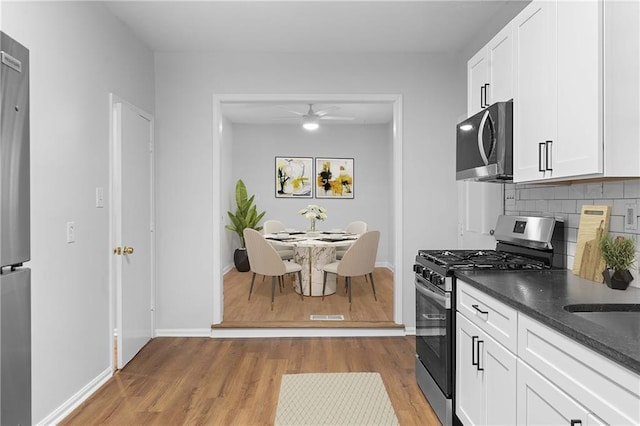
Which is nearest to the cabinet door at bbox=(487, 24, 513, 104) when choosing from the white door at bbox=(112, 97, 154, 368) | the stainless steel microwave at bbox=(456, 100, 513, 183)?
the stainless steel microwave at bbox=(456, 100, 513, 183)

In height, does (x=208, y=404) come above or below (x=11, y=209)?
below

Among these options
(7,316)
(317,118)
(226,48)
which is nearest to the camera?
(7,316)

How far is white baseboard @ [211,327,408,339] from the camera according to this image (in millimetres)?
4098

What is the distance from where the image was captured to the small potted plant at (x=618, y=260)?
187 centimetres

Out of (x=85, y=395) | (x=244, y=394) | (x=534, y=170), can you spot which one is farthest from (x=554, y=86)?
(x=85, y=395)

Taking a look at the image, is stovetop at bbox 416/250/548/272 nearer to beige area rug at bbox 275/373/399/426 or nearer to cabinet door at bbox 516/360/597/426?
cabinet door at bbox 516/360/597/426

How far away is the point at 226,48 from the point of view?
398 cm

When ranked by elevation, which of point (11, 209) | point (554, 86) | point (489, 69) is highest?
point (489, 69)

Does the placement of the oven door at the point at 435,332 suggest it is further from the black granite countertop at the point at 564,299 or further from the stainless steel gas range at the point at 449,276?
the black granite countertop at the point at 564,299

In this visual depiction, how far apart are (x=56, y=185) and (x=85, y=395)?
1341mm

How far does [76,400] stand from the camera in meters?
2.74

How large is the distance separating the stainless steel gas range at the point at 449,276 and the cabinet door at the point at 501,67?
734mm

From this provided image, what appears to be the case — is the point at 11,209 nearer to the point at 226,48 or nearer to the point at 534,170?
the point at 534,170

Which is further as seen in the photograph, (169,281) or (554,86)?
(169,281)
